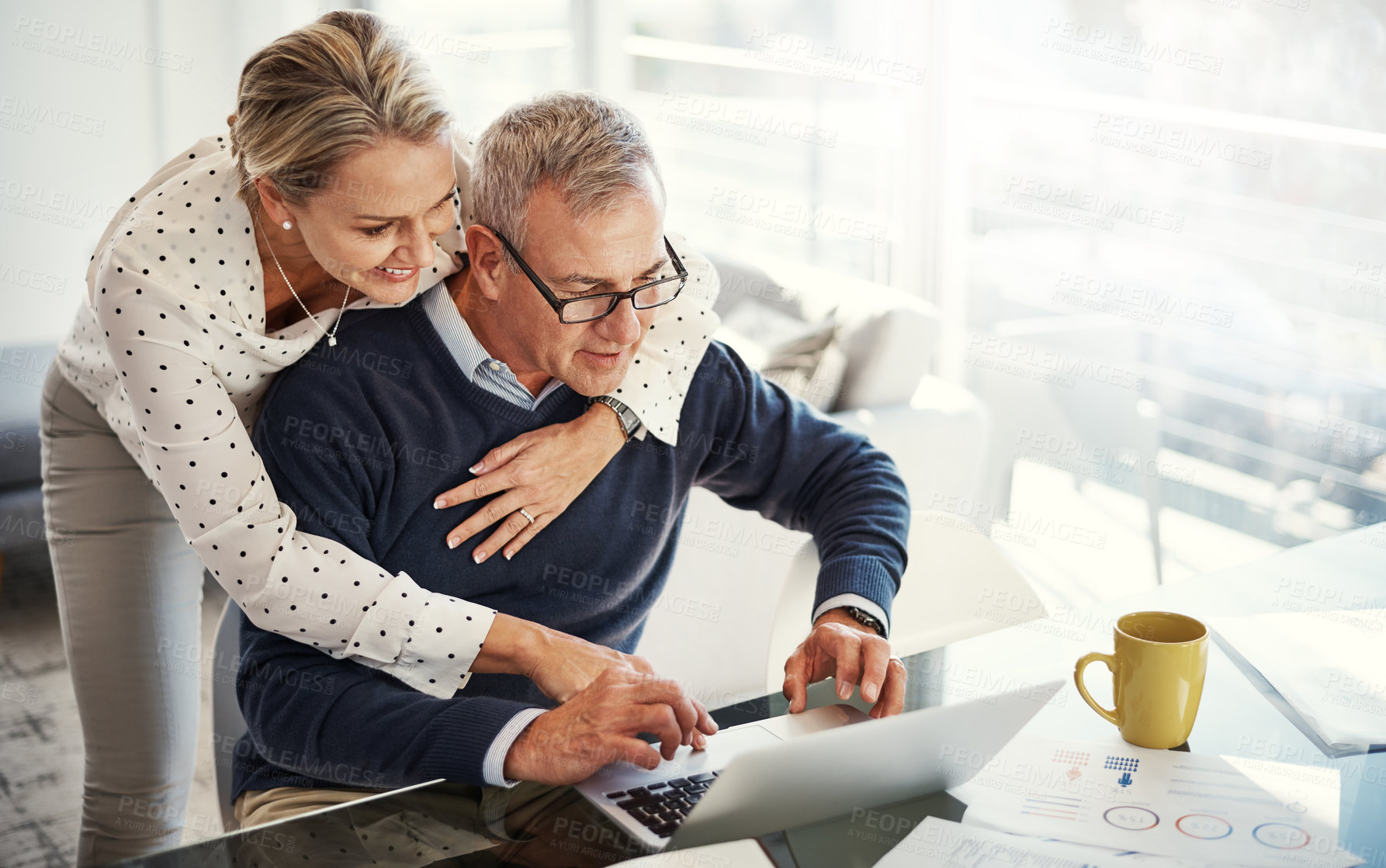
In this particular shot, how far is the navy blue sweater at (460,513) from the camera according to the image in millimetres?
1165

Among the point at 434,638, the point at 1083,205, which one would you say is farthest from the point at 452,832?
the point at 1083,205

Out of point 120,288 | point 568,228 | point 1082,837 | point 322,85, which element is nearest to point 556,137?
point 568,228

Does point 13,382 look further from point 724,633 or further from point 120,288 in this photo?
point 120,288

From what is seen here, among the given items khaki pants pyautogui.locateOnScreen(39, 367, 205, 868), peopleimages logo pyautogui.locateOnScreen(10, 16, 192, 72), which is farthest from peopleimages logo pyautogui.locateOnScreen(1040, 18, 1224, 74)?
peopleimages logo pyautogui.locateOnScreen(10, 16, 192, 72)

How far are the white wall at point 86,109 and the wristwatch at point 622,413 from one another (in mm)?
3597

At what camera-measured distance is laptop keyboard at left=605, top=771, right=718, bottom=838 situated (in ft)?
3.11

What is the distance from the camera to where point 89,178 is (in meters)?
4.23

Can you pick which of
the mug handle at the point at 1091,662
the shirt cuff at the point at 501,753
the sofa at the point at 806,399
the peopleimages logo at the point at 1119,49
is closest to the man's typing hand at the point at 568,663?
the shirt cuff at the point at 501,753

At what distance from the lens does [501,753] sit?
1.04m

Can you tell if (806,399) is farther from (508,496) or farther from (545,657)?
(545,657)

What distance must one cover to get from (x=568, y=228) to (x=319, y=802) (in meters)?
0.71

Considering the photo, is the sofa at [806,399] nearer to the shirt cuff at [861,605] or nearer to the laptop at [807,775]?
the shirt cuff at [861,605]

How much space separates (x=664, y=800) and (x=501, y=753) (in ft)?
0.54

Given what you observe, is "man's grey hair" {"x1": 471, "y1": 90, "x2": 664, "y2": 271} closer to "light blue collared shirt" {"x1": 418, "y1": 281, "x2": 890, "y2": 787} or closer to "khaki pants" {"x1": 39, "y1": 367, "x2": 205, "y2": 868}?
"light blue collared shirt" {"x1": 418, "y1": 281, "x2": 890, "y2": 787}
